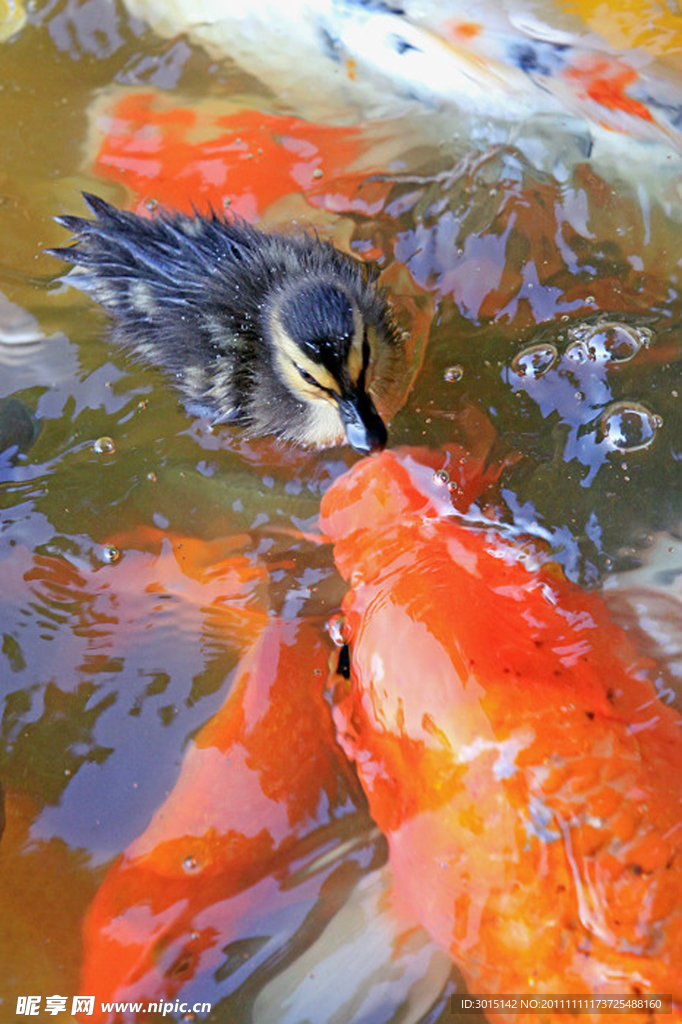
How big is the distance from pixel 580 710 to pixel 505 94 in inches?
53.8

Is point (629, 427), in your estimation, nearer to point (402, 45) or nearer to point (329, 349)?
point (329, 349)

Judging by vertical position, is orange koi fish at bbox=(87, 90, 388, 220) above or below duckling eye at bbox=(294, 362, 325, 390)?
above

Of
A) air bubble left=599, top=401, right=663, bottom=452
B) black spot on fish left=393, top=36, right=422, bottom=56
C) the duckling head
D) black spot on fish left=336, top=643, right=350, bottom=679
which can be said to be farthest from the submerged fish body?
black spot on fish left=393, top=36, right=422, bottom=56

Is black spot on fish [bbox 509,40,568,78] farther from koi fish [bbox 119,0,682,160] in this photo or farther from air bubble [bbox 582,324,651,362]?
air bubble [bbox 582,324,651,362]

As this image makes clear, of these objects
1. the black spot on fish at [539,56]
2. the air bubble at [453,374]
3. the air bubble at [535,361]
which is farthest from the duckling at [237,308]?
the black spot on fish at [539,56]

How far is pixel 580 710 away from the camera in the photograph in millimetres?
1357

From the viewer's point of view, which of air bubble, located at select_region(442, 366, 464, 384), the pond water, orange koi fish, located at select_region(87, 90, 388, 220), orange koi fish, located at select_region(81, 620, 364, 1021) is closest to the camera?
orange koi fish, located at select_region(81, 620, 364, 1021)

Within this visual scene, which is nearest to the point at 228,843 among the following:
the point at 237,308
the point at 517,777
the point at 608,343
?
the point at 517,777

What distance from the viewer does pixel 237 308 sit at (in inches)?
65.3

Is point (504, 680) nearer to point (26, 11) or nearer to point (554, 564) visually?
point (554, 564)

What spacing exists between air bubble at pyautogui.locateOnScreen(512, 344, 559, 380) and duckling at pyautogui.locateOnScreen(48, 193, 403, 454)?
0.78 ft

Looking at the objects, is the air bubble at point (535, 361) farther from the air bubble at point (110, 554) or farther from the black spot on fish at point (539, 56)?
the air bubble at point (110, 554)

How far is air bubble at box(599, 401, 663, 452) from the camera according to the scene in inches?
66.7

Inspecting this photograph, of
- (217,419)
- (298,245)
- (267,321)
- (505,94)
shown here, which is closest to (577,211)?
(505,94)
